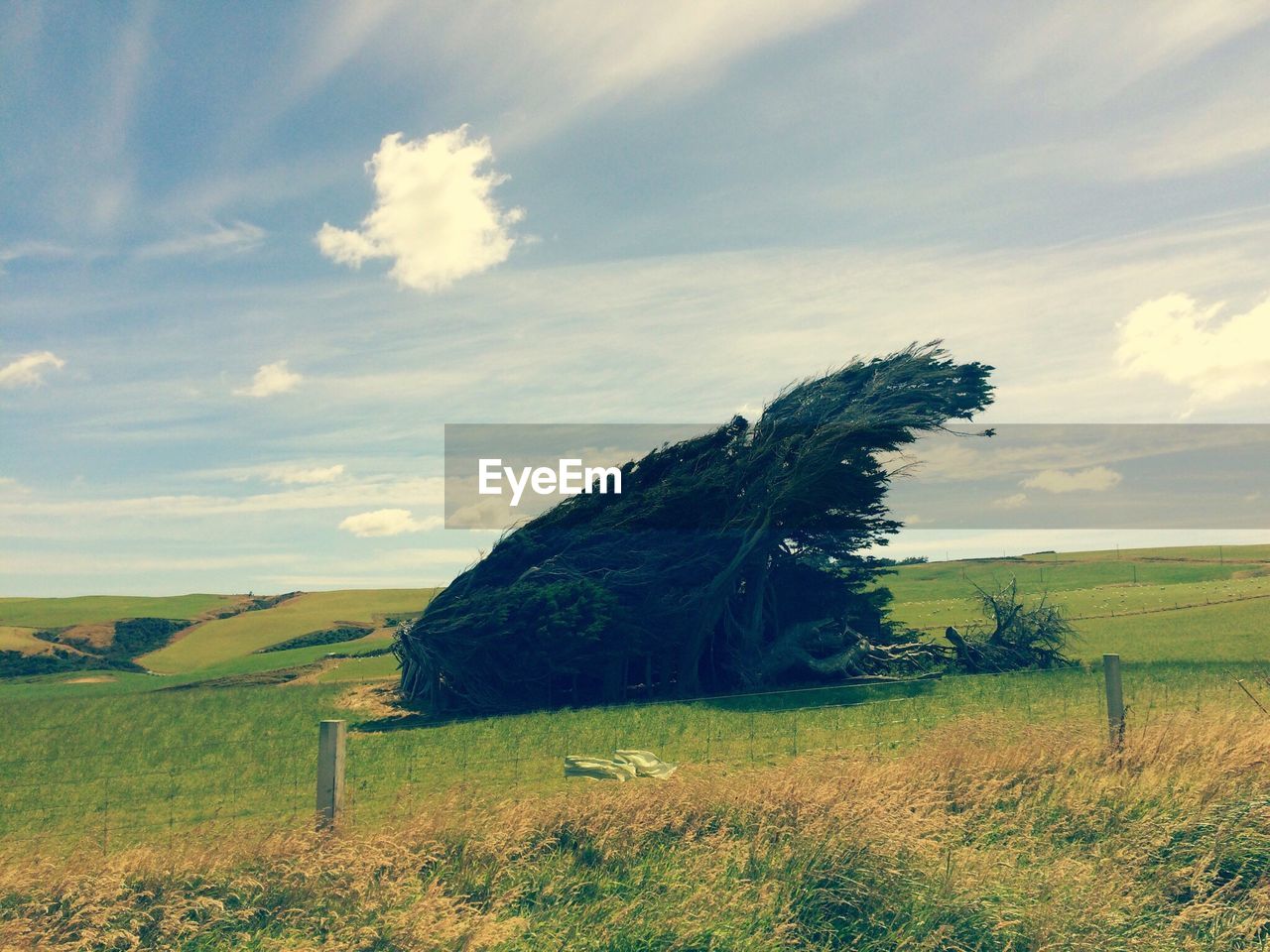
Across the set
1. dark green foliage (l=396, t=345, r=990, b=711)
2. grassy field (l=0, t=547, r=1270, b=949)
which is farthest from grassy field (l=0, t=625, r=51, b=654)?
grassy field (l=0, t=547, r=1270, b=949)

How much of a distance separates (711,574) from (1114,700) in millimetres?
16634

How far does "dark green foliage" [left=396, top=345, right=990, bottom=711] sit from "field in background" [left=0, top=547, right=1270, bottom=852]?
9.10 feet

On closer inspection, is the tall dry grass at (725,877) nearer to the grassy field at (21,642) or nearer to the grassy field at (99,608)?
the grassy field at (21,642)

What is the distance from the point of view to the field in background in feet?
40.5

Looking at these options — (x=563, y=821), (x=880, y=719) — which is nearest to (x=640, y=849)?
(x=563, y=821)

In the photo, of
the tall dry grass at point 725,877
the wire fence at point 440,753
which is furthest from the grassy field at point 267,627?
the tall dry grass at point 725,877

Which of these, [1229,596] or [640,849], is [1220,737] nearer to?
[640,849]

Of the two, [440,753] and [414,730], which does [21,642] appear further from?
[440,753]

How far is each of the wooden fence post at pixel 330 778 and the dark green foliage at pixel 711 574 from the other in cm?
1629

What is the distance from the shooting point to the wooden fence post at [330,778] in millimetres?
8422

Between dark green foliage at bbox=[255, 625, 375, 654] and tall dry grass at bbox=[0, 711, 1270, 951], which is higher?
tall dry grass at bbox=[0, 711, 1270, 951]

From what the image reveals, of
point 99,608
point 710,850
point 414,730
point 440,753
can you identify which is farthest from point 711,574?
point 99,608

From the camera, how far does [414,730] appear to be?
21203 millimetres

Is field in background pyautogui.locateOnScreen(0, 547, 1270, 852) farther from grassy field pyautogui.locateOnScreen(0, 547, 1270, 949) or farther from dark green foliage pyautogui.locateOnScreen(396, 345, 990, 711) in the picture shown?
dark green foliage pyautogui.locateOnScreen(396, 345, 990, 711)
